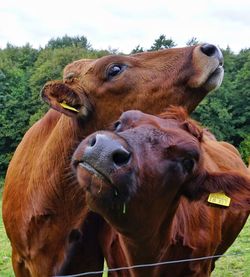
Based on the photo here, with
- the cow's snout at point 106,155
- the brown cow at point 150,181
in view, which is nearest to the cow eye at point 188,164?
the brown cow at point 150,181

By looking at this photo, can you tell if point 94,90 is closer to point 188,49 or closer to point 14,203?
point 188,49

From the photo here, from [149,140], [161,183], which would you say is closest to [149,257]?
[161,183]

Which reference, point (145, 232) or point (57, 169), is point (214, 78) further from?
point (57, 169)

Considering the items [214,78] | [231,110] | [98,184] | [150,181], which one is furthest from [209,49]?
[231,110]

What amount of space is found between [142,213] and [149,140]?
43 centimetres

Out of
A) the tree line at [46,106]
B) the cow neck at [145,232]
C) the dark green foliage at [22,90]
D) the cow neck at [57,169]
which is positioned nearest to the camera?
the cow neck at [145,232]

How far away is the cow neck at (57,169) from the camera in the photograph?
13.2ft

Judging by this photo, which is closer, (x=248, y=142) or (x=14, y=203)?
(x=14, y=203)

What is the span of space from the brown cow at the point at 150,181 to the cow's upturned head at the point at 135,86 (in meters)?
0.46

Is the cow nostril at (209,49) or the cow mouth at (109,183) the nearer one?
the cow mouth at (109,183)

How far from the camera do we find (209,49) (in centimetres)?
367

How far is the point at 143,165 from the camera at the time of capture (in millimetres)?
2859

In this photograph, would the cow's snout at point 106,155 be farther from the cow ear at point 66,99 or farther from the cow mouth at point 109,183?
the cow ear at point 66,99

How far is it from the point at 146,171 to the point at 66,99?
122cm
